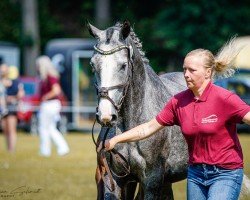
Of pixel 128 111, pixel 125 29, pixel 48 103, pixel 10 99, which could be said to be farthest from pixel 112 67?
pixel 10 99

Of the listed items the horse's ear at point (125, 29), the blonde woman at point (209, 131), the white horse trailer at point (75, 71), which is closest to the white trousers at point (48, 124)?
the horse's ear at point (125, 29)

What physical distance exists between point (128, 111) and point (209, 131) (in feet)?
5.28

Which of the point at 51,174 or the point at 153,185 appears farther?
the point at 51,174

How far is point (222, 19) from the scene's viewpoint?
4028 centimetres

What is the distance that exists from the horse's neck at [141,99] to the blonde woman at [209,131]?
1.36 meters

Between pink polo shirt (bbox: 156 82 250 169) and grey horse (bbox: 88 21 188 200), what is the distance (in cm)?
86

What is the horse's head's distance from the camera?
797 cm

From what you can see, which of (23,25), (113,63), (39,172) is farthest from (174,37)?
(113,63)

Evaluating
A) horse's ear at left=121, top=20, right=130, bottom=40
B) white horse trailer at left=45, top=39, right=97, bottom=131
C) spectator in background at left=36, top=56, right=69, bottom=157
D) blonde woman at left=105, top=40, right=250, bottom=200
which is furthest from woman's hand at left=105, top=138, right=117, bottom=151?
white horse trailer at left=45, top=39, right=97, bottom=131

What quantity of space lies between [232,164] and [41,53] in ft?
127

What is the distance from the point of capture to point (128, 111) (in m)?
8.70

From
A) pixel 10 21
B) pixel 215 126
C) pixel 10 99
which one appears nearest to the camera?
pixel 215 126

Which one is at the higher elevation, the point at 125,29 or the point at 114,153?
the point at 125,29

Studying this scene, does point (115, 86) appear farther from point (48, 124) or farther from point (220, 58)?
point (48, 124)
